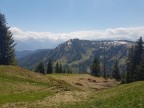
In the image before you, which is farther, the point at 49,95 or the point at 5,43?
the point at 5,43

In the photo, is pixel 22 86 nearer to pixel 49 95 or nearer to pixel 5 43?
pixel 49 95

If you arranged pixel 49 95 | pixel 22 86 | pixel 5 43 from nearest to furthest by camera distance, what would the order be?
1. pixel 49 95
2. pixel 22 86
3. pixel 5 43

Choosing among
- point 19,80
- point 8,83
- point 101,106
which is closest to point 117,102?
point 101,106

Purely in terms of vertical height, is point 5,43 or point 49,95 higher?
point 5,43

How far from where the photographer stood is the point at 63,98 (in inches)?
1614

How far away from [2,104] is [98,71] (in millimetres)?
107676

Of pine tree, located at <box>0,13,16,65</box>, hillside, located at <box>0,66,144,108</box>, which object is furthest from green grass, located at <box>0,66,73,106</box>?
pine tree, located at <box>0,13,16,65</box>

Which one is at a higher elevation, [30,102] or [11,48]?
[11,48]

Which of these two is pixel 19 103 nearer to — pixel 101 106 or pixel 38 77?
Result: pixel 101 106

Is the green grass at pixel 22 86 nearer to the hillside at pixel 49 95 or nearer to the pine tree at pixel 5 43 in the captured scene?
the hillside at pixel 49 95

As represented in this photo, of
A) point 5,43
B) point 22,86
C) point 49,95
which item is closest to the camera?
point 49,95

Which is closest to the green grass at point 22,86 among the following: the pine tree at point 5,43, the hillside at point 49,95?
the hillside at point 49,95

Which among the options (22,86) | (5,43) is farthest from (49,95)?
(5,43)

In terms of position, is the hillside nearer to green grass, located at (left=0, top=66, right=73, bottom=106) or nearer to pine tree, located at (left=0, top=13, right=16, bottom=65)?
green grass, located at (left=0, top=66, right=73, bottom=106)
